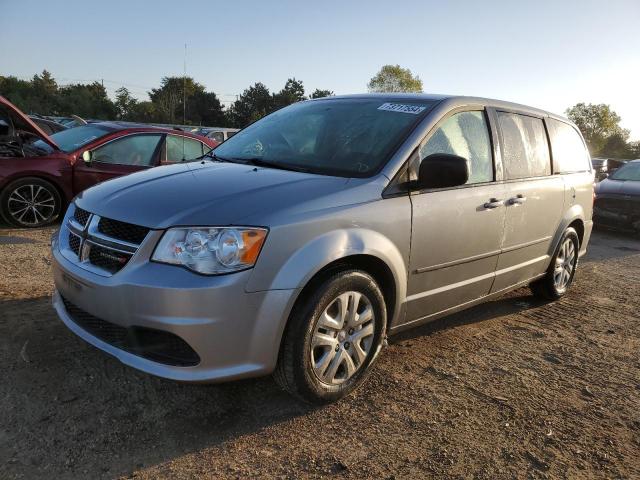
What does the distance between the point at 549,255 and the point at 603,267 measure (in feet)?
9.57

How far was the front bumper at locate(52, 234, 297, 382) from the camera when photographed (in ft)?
7.75

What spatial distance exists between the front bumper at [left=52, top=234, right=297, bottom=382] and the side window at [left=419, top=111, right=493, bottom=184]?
1.57 m

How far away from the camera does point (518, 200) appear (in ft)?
13.1

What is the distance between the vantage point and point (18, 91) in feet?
194

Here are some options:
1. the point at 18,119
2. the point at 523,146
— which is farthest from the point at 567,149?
the point at 18,119

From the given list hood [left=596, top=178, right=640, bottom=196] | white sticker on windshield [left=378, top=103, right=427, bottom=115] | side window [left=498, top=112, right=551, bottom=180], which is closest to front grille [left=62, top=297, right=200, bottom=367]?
white sticker on windshield [left=378, top=103, right=427, bottom=115]

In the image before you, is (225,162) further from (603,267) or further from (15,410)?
(603,267)

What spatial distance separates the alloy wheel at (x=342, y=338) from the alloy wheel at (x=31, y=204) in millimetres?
5460

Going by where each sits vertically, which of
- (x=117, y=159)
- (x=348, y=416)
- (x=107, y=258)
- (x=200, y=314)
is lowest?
(x=348, y=416)

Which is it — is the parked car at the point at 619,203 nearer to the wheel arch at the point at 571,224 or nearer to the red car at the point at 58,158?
the wheel arch at the point at 571,224

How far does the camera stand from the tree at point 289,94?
71.9 metres

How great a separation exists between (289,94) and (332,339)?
76167mm

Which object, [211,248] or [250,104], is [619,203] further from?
[250,104]

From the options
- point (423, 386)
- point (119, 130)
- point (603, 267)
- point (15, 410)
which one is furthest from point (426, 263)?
point (119, 130)
